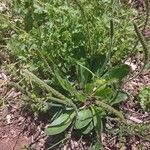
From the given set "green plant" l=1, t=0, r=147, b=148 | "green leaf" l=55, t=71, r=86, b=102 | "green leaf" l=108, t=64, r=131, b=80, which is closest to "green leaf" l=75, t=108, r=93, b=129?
"green plant" l=1, t=0, r=147, b=148

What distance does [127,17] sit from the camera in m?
3.51

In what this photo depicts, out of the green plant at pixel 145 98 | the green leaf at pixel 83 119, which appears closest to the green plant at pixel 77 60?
the green leaf at pixel 83 119

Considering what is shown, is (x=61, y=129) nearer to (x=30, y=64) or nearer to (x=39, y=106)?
(x=39, y=106)

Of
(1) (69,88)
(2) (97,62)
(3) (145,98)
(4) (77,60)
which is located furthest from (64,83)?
(3) (145,98)

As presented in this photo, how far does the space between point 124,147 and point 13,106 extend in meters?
1.04

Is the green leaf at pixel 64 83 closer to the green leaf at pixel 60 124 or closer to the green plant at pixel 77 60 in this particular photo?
the green plant at pixel 77 60

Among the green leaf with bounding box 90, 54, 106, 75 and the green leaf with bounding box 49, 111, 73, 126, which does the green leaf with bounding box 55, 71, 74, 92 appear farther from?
the green leaf with bounding box 90, 54, 106, 75

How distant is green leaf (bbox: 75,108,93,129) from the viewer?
3.06 metres

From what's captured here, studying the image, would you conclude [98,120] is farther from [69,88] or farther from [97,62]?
[97,62]

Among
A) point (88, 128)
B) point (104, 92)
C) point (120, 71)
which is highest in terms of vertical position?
point (120, 71)

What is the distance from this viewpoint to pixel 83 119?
3.09m

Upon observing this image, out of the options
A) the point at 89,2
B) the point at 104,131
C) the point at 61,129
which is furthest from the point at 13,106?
the point at 89,2

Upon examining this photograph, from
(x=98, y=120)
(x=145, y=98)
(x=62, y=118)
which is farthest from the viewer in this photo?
(x=145, y=98)

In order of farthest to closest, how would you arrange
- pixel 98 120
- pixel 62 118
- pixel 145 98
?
pixel 145 98
pixel 62 118
pixel 98 120
